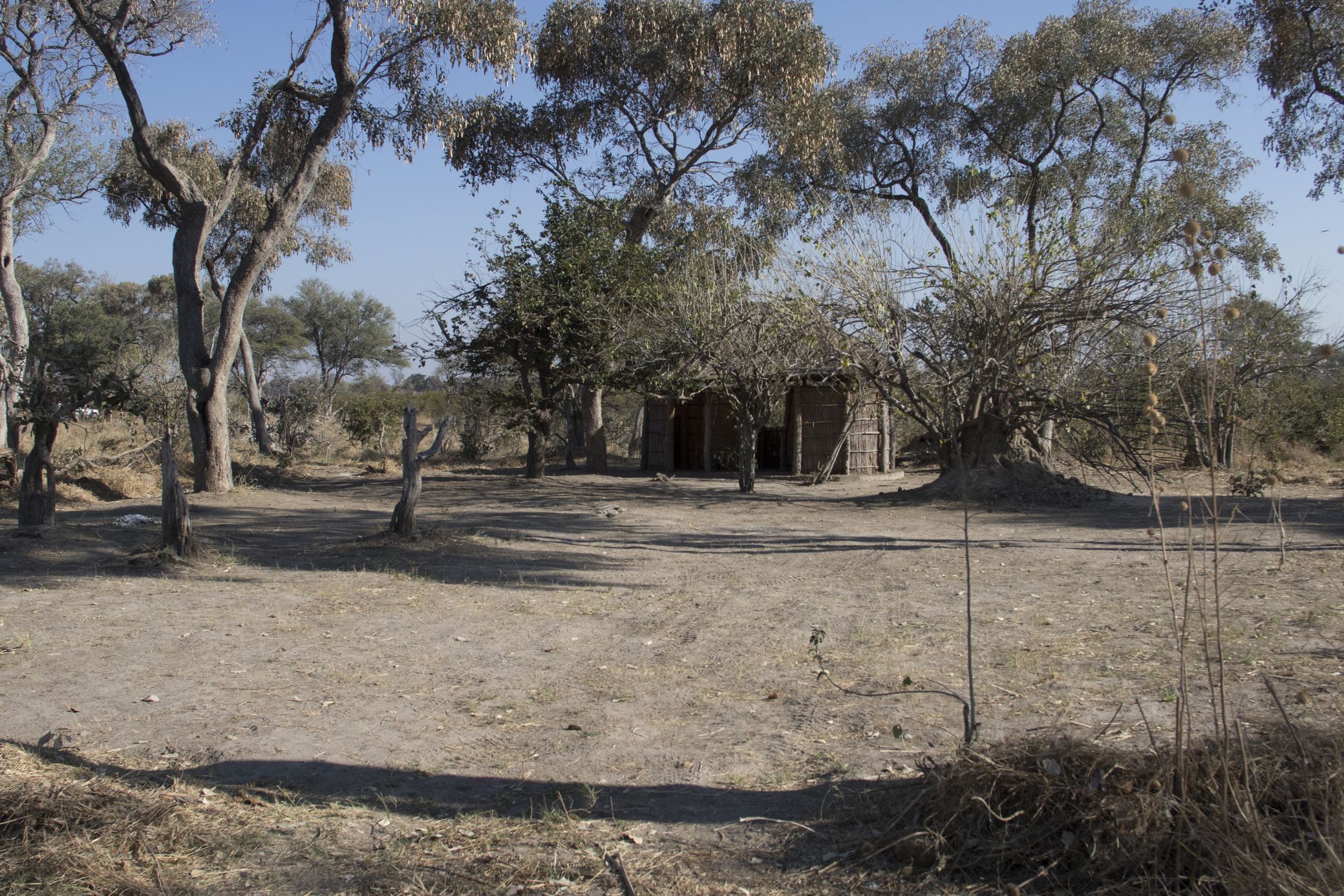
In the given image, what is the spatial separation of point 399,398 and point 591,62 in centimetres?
1488

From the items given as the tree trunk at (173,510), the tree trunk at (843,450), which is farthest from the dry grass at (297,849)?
the tree trunk at (843,450)

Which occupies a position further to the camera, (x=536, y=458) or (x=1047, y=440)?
(x=536, y=458)

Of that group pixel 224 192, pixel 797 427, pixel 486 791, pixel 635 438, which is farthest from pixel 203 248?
pixel 635 438

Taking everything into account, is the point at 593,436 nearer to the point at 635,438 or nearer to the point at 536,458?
the point at 536,458

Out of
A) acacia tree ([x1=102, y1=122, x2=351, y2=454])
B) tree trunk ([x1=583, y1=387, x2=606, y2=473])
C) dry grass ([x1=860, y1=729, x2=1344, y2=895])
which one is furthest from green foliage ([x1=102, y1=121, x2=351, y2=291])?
dry grass ([x1=860, y1=729, x2=1344, y2=895])

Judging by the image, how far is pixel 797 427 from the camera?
20141 millimetres

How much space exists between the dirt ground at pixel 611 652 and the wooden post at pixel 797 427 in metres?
8.89

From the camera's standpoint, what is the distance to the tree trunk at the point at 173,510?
827 centimetres

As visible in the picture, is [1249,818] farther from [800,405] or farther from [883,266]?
[800,405]

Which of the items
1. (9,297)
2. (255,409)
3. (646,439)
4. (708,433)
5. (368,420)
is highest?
(9,297)

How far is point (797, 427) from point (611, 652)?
47.8 ft

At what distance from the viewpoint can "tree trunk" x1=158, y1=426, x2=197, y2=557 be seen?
8.27 m

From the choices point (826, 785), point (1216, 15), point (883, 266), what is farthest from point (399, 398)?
point (826, 785)

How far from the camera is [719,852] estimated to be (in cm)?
320
